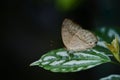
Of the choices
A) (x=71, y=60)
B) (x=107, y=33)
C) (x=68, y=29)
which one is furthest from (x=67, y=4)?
(x=71, y=60)

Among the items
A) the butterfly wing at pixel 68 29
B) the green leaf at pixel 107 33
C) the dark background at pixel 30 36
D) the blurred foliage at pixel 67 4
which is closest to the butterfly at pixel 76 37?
the butterfly wing at pixel 68 29

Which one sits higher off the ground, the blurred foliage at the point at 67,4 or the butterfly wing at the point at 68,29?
the blurred foliage at the point at 67,4

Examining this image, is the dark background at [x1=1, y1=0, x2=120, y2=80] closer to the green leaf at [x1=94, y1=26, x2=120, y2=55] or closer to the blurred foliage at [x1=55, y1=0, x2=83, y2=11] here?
the blurred foliage at [x1=55, y1=0, x2=83, y2=11]

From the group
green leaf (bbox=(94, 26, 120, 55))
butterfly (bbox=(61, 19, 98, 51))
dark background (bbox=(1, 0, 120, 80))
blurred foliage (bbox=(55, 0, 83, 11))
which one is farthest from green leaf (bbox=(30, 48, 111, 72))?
dark background (bbox=(1, 0, 120, 80))

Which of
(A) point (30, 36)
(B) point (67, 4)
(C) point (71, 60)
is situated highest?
(A) point (30, 36)

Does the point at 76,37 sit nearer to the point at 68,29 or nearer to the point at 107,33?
the point at 68,29

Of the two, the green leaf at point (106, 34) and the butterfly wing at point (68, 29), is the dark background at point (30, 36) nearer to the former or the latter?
the green leaf at point (106, 34)

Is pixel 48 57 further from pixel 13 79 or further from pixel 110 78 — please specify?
pixel 13 79
